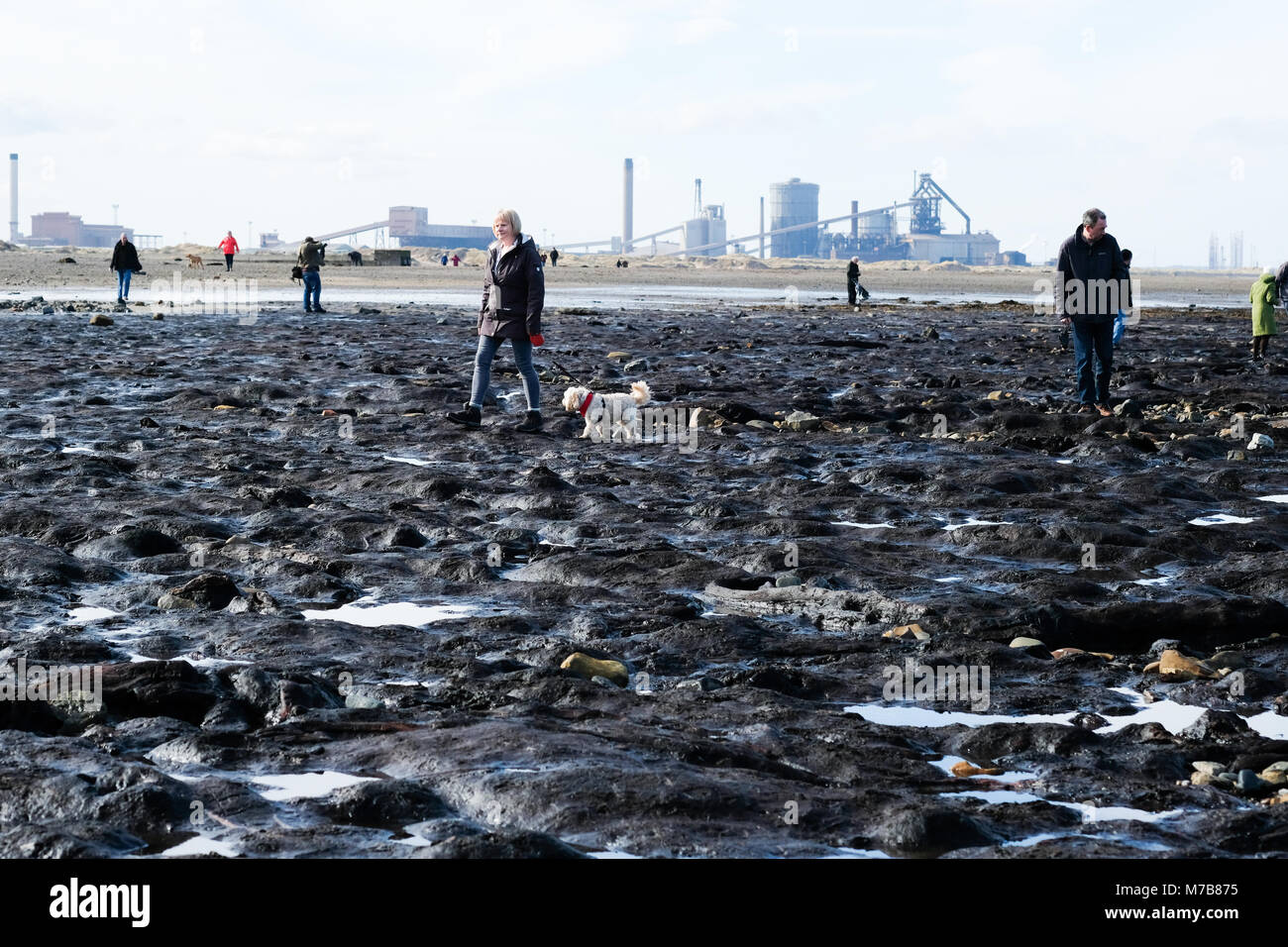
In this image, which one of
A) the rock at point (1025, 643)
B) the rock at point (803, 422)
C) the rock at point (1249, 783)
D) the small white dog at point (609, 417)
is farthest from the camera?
the rock at point (803, 422)

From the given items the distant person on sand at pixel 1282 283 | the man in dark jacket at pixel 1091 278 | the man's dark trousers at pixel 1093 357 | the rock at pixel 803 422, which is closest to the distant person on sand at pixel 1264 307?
the distant person on sand at pixel 1282 283

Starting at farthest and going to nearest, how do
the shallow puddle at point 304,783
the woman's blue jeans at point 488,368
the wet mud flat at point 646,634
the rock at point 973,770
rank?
the woman's blue jeans at point 488,368, the rock at point 973,770, the shallow puddle at point 304,783, the wet mud flat at point 646,634

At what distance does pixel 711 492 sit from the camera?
36.0ft

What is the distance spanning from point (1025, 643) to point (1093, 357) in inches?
407

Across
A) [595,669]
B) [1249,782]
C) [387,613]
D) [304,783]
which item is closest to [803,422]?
[387,613]

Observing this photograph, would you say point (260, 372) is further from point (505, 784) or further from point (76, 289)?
point (76, 289)

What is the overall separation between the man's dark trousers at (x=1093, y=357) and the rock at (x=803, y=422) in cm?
303

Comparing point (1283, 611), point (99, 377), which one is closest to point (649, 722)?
point (1283, 611)

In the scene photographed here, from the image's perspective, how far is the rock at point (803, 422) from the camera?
14.8 meters

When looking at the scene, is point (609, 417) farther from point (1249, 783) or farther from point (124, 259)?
point (124, 259)

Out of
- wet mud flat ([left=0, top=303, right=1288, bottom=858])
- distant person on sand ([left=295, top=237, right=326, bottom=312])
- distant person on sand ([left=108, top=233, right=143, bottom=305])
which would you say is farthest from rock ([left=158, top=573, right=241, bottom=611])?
distant person on sand ([left=108, top=233, right=143, bottom=305])

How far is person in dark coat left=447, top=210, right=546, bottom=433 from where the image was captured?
Answer: 1423 centimetres

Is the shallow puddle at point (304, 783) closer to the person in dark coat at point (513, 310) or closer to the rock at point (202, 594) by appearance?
the rock at point (202, 594)

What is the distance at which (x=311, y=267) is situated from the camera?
34031 mm
